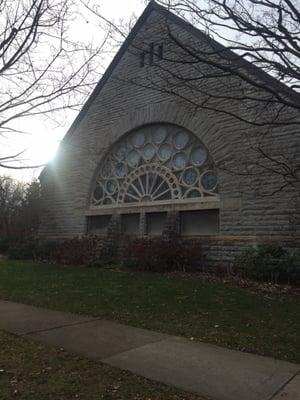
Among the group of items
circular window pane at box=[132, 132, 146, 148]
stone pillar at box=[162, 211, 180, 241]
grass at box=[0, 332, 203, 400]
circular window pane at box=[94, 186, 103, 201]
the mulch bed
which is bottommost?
grass at box=[0, 332, 203, 400]

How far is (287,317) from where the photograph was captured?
8328 mm

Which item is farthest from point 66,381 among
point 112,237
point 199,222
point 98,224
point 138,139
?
point 98,224

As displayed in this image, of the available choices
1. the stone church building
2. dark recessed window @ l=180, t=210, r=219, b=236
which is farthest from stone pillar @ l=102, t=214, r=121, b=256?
dark recessed window @ l=180, t=210, r=219, b=236

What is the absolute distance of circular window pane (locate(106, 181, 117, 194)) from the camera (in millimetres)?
19031

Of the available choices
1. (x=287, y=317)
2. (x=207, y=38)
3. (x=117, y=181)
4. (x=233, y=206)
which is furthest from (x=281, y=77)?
(x=117, y=181)

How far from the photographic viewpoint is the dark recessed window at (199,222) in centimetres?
1545

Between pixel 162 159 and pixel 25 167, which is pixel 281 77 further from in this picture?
pixel 162 159

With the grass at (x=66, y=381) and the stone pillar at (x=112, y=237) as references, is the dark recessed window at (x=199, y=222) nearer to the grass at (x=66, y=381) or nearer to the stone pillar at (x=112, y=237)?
the stone pillar at (x=112, y=237)

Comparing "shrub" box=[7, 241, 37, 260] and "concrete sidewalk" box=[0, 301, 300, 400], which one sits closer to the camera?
"concrete sidewalk" box=[0, 301, 300, 400]

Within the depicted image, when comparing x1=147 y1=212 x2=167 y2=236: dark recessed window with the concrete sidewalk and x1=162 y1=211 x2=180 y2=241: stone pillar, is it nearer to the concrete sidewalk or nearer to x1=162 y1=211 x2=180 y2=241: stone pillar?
x1=162 y1=211 x2=180 y2=241: stone pillar

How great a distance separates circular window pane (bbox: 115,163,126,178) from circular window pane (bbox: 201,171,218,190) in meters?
3.87

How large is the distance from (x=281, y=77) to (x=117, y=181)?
37.7 feet

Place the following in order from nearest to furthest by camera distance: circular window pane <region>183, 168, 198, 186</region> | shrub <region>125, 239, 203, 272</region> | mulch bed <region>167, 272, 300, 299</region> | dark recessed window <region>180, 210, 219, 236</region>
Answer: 1. mulch bed <region>167, 272, 300, 299</region>
2. shrub <region>125, 239, 203, 272</region>
3. dark recessed window <region>180, 210, 219, 236</region>
4. circular window pane <region>183, 168, 198, 186</region>

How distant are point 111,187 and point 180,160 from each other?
11.7 feet
